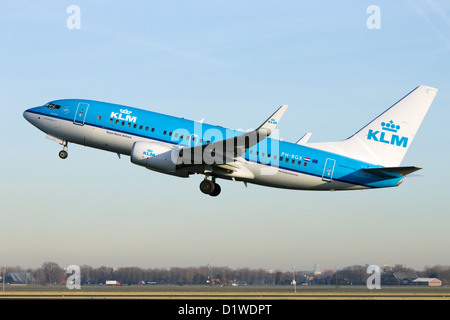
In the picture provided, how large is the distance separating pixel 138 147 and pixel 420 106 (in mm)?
21891

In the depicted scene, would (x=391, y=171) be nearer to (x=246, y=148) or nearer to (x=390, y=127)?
(x=390, y=127)

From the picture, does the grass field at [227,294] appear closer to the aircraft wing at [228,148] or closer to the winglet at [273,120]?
the aircraft wing at [228,148]

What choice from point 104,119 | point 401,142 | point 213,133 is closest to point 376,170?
point 401,142

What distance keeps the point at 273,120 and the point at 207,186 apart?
9.92m

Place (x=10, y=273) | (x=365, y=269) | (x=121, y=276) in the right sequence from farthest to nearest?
(x=10, y=273) < (x=121, y=276) < (x=365, y=269)

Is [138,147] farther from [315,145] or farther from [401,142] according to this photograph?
[401,142]

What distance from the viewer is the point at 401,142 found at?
53.0m

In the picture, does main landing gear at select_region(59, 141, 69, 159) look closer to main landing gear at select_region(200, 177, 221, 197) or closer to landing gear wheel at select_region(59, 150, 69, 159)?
landing gear wheel at select_region(59, 150, 69, 159)

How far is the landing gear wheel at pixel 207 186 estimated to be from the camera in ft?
172

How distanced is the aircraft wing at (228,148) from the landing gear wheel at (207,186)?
2.54 meters

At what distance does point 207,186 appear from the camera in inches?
2064

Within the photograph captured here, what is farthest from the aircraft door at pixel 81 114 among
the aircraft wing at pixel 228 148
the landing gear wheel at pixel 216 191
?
the landing gear wheel at pixel 216 191

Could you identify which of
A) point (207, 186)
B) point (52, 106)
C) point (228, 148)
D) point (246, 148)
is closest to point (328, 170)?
point (246, 148)
